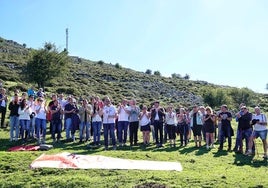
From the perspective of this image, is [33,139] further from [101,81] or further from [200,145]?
[101,81]

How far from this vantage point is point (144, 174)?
15.6m

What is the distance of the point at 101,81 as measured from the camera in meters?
85.5

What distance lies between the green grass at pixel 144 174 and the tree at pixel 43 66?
31751mm

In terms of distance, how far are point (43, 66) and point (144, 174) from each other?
37627mm

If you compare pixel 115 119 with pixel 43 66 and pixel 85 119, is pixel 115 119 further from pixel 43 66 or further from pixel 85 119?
pixel 43 66

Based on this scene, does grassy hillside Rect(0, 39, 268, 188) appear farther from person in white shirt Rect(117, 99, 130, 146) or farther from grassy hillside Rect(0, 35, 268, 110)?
grassy hillside Rect(0, 35, 268, 110)

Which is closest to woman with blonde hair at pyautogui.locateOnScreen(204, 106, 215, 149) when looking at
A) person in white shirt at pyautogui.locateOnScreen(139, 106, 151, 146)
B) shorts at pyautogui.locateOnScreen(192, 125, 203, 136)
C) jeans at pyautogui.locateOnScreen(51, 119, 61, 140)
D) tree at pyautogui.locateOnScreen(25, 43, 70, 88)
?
shorts at pyautogui.locateOnScreen(192, 125, 203, 136)

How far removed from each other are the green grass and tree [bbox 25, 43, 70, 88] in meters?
31.8

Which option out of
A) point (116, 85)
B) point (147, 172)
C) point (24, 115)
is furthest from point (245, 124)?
point (116, 85)

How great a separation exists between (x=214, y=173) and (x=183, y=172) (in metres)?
1.18

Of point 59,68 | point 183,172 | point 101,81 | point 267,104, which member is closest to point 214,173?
point 183,172

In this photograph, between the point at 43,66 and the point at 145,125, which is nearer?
the point at 145,125

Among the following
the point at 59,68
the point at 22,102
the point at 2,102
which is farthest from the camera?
the point at 59,68

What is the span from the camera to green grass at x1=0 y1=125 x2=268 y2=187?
48.2ft
